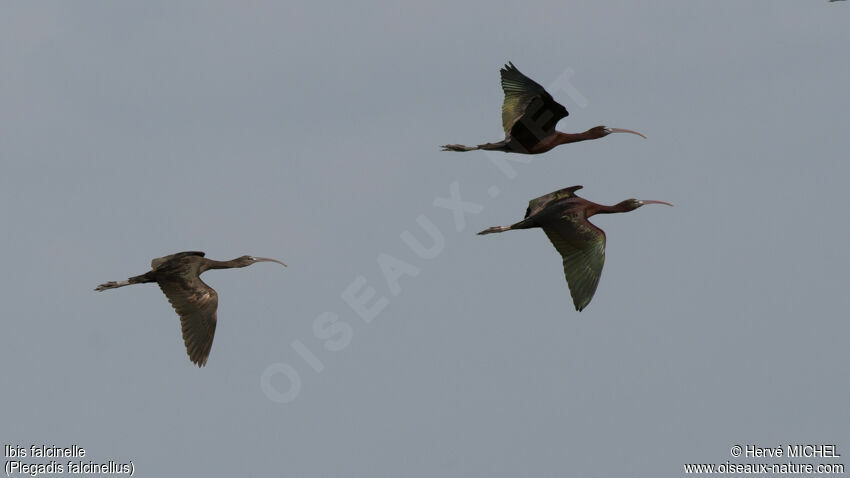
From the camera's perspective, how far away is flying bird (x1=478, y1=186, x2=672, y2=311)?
33.4 meters

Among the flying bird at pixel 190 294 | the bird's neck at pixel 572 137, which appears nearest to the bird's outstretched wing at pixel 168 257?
the flying bird at pixel 190 294

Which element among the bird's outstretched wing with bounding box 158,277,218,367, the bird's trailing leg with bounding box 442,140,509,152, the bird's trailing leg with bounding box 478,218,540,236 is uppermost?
the bird's trailing leg with bounding box 442,140,509,152

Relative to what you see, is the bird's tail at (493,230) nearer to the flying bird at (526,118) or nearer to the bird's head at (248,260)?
the flying bird at (526,118)

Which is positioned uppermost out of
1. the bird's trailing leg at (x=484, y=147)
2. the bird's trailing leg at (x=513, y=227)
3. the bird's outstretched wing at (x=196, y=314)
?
the bird's trailing leg at (x=484, y=147)

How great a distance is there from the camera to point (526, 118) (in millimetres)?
35688

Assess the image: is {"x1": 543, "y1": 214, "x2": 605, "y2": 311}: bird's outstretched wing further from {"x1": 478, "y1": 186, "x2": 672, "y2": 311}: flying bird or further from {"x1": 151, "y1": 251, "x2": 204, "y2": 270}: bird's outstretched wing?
{"x1": 151, "y1": 251, "x2": 204, "y2": 270}: bird's outstretched wing

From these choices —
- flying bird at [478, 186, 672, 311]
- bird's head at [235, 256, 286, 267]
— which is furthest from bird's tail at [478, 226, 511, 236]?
bird's head at [235, 256, 286, 267]

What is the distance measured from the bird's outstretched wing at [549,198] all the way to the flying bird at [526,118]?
1.41 metres

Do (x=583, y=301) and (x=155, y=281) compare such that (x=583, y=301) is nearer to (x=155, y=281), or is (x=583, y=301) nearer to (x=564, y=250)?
(x=564, y=250)

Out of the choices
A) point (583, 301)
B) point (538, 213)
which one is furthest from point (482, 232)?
point (583, 301)

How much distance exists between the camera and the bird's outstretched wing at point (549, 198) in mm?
35594

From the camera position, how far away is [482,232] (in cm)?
3584

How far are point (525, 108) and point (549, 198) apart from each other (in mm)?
2017

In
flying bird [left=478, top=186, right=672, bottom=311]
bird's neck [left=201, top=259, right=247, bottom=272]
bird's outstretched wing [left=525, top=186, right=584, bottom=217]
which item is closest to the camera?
flying bird [left=478, top=186, right=672, bottom=311]
